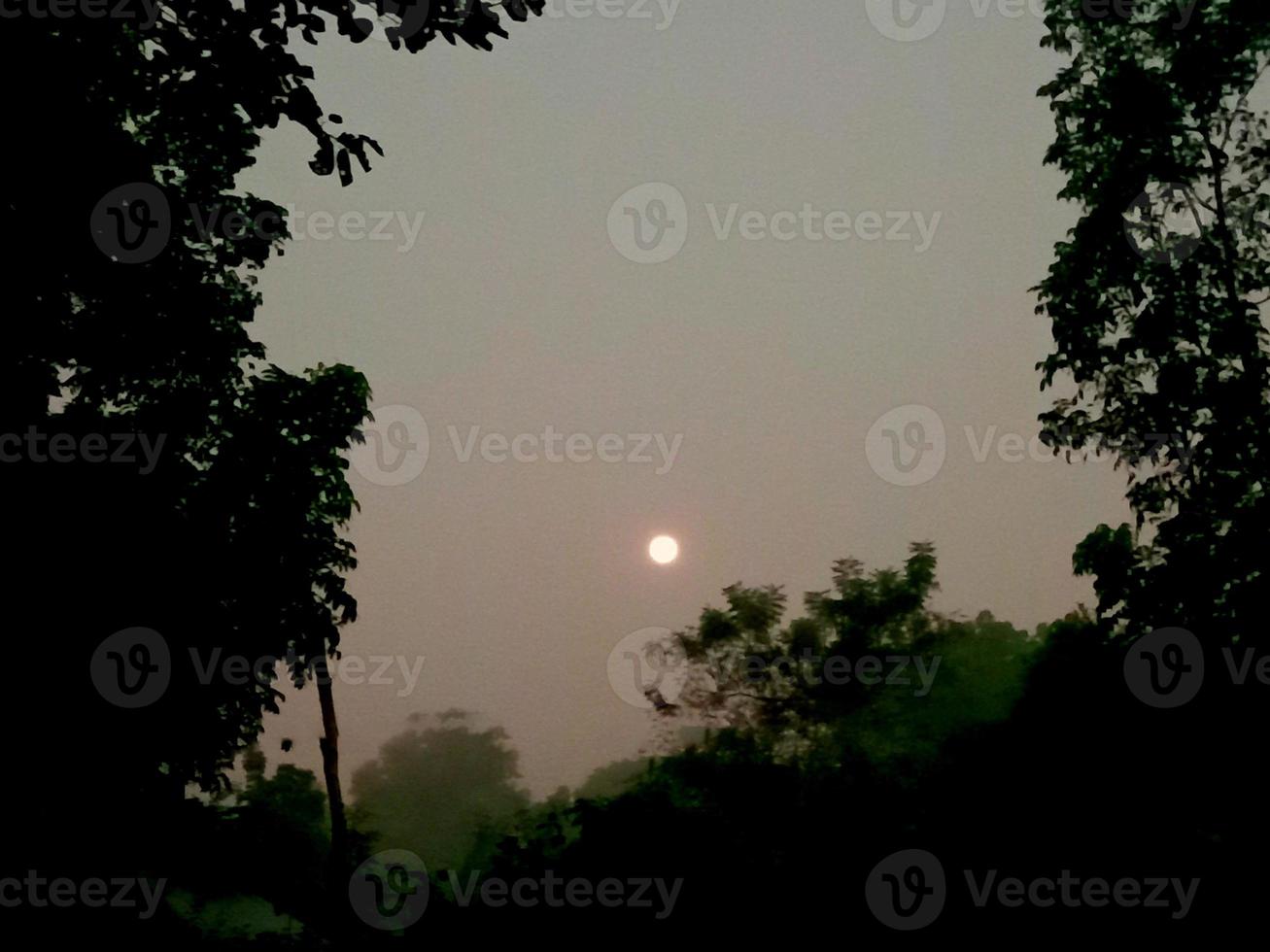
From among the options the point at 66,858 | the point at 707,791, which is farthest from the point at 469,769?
the point at 66,858

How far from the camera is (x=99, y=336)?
10734 millimetres

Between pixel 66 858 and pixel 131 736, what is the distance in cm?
145

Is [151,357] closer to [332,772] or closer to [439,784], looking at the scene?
[332,772]

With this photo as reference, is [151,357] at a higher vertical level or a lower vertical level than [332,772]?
higher

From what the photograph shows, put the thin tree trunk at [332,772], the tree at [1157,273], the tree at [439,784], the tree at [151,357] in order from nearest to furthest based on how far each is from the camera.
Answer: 1. the tree at [151,357]
2. the tree at [1157,273]
3. the thin tree trunk at [332,772]
4. the tree at [439,784]

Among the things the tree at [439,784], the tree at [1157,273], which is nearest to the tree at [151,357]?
the tree at [1157,273]

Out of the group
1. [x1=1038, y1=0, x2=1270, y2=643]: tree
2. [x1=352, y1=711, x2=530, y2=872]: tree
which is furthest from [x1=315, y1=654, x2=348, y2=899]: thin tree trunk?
[x1=352, y1=711, x2=530, y2=872]: tree

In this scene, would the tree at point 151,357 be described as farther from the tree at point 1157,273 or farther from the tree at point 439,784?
the tree at point 439,784

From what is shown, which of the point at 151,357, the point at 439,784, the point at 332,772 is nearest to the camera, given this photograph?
the point at 151,357

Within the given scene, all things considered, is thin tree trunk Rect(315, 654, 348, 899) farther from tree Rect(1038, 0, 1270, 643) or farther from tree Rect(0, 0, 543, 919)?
tree Rect(1038, 0, 1270, 643)

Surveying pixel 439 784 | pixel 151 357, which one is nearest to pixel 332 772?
pixel 151 357

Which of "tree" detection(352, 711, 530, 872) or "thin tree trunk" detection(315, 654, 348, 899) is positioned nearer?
"thin tree trunk" detection(315, 654, 348, 899)

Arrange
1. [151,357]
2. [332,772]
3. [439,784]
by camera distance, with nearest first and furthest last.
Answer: [151,357] → [332,772] → [439,784]

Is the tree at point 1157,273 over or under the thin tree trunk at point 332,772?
over
